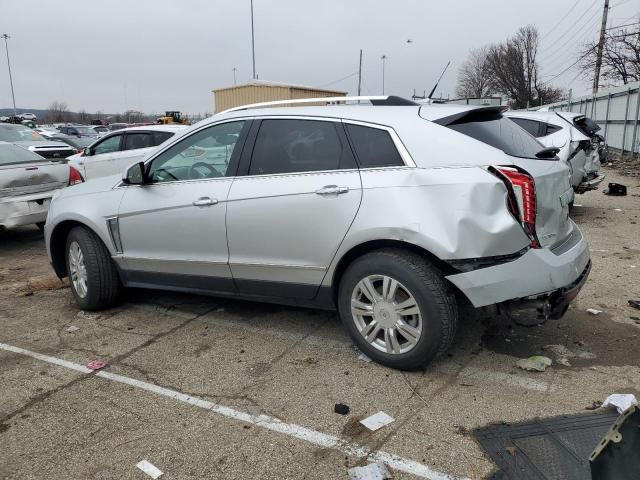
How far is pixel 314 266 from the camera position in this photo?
145 inches

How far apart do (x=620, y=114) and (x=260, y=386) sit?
1967cm

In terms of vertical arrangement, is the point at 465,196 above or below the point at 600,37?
below

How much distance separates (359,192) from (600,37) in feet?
116

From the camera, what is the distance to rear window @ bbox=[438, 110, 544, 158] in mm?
3430

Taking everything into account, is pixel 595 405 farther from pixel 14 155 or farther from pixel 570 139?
pixel 14 155

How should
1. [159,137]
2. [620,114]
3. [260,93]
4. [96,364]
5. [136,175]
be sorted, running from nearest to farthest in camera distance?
[96,364], [136,175], [159,137], [620,114], [260,93]

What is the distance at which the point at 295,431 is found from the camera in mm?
2957

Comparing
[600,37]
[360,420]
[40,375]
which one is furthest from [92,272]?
[600,37]

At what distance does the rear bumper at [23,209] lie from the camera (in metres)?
7.24

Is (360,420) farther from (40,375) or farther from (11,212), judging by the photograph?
(11,212)

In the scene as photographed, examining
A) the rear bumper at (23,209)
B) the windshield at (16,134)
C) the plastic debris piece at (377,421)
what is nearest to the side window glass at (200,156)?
the plastic debris piece at (377,421)

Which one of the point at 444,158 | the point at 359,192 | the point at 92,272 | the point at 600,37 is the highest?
the point at 600,37

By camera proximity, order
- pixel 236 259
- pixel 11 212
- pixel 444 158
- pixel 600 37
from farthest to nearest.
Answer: pixel 600 37, pixel 11 212, pixel 236 259, pixel 444 158

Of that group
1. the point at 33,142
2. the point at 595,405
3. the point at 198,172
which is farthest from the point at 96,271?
the point at 33,142
